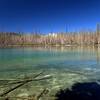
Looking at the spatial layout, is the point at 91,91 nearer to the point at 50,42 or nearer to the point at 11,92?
the point at 11,92

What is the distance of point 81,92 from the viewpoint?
9570mm

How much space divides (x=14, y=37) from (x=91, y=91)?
137m

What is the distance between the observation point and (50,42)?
136375mm

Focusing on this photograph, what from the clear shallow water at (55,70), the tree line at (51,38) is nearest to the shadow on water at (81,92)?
the clear shallow water at (55,70)

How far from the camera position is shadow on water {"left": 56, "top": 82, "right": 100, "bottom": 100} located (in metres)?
8.75

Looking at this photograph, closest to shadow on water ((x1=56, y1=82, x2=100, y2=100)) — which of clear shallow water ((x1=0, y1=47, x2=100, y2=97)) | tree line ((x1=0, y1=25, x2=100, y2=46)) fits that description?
clear shallow water ((x1=0, y1=47, x2=100, y2=97))

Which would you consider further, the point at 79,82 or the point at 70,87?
the point at 79,82

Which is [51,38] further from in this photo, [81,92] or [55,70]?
[81,92]

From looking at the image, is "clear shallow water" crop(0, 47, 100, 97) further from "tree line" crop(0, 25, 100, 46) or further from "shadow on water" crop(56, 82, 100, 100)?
"tree line" crop(0, 25, 100, 46)

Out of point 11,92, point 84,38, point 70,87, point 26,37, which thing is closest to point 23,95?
point 11,92

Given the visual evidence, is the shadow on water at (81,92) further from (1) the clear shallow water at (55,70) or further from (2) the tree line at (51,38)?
(2) the tree line at (51,38)

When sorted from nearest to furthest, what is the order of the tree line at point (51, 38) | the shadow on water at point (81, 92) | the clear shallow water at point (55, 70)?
1. the shadow on water at point (81, 92)
2. the clear shallow water at point (55, 70)
3. the tree line at point (51, 38)

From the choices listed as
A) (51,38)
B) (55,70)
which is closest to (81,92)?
(55,70)

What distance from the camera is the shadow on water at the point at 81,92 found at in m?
8.75
